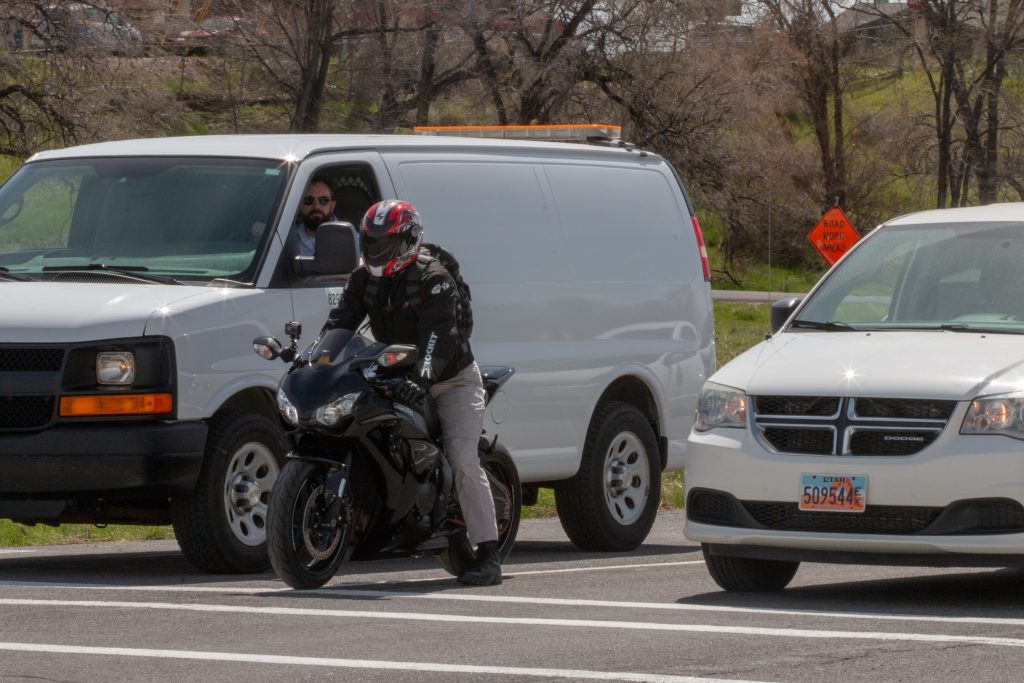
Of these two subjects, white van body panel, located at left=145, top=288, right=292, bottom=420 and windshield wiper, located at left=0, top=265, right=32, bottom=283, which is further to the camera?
windshield wiper, located at left=0, top=265, right=32, bottom=283

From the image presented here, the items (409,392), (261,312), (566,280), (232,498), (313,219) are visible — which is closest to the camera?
(409,392)

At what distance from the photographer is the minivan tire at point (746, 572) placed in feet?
29.7

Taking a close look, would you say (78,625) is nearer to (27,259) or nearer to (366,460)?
(366,460)

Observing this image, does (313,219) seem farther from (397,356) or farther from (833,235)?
(833,235)

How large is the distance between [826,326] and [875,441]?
1359 millimetres

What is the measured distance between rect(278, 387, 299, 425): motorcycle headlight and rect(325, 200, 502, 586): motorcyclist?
1.57ft

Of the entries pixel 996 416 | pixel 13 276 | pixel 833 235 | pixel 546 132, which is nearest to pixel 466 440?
pixel 996 416

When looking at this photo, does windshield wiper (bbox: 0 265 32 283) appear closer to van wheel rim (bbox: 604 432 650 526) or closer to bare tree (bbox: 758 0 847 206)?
van wheel rim (bbox: 604 432 650 526)

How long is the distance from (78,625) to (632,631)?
2.11 metres

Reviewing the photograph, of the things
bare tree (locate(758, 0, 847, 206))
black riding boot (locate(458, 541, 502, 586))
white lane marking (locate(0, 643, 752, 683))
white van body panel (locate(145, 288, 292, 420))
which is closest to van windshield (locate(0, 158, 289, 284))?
white van body panel (locate(145, 288, 292, 420))

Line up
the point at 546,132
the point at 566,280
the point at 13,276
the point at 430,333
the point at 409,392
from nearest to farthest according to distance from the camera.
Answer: the point at 409,392, the point at 430,333, the point at 13,276, the point at 566,280, the point at 546,132

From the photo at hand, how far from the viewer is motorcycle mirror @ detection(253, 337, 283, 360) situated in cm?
883

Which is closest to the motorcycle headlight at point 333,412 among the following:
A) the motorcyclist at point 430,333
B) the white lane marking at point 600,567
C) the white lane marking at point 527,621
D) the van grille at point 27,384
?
the motorcyclist at point 430,333

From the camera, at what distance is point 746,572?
9.08 metres
